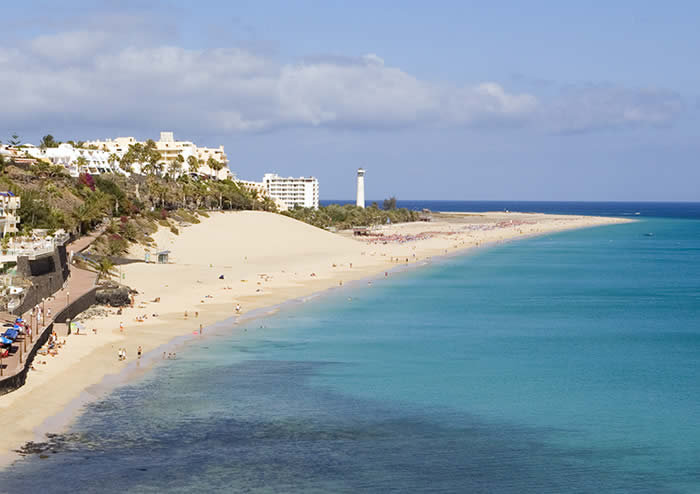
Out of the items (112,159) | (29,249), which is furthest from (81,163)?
(29,249)

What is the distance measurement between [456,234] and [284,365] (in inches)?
4843

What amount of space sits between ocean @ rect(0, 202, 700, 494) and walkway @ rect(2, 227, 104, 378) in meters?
4.17

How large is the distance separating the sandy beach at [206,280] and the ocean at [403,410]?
2274 mm

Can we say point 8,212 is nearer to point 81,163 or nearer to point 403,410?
point 403,410

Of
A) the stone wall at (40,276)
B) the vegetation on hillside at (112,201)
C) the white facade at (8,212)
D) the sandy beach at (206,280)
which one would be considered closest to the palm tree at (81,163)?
the vegetation on hillside at (112,201)

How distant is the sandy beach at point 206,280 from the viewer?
3362 cm

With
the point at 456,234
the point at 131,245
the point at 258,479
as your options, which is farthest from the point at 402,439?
the point at 456,234

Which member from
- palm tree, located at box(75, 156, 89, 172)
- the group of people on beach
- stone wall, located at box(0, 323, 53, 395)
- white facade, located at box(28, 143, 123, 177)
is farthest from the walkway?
white facade, located at box(28, 143, 123, 177)

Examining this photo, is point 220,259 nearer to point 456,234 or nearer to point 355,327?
point 355,327

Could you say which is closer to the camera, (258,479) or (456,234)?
(258,479)

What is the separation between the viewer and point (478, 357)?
4491 centimetres

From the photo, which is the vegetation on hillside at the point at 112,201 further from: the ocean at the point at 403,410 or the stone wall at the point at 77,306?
the ocean at the point at 403,410

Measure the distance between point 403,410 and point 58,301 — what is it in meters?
24.5

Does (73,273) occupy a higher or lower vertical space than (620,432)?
higher
